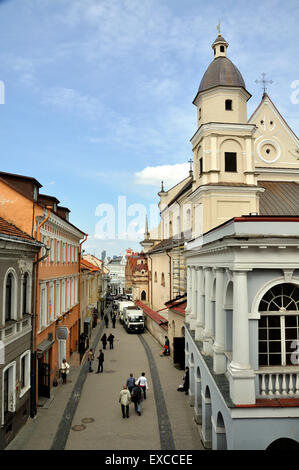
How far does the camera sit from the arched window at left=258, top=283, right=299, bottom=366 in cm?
916

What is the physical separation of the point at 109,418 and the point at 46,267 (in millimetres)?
6979

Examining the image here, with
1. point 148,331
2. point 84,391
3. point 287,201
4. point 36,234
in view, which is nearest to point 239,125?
point 287,201

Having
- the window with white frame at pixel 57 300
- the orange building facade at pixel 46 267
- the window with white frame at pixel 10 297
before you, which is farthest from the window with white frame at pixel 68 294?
the window with white frame at pixel 10 297

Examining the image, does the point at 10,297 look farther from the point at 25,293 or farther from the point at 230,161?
the point at 230,161

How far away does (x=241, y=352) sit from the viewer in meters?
8.45

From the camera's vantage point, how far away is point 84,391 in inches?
727

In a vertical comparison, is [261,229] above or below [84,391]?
above

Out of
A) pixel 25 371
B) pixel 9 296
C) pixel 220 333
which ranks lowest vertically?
pixel 25 371

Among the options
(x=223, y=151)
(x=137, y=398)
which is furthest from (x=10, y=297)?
(x=223, y=151)

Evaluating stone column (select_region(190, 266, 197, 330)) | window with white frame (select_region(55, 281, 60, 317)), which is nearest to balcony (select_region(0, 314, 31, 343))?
window with white frame (select_region(55, 281, 60, 317))

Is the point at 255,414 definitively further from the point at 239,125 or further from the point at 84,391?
the point at 239,125

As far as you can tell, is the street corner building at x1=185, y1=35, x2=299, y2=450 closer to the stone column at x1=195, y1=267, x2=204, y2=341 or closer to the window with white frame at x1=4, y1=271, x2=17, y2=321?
the stone column at x1=195, y1=267, x2=204, y2=341

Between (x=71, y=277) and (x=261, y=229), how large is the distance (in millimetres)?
18532

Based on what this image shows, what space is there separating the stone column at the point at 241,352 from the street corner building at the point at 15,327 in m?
6.40
